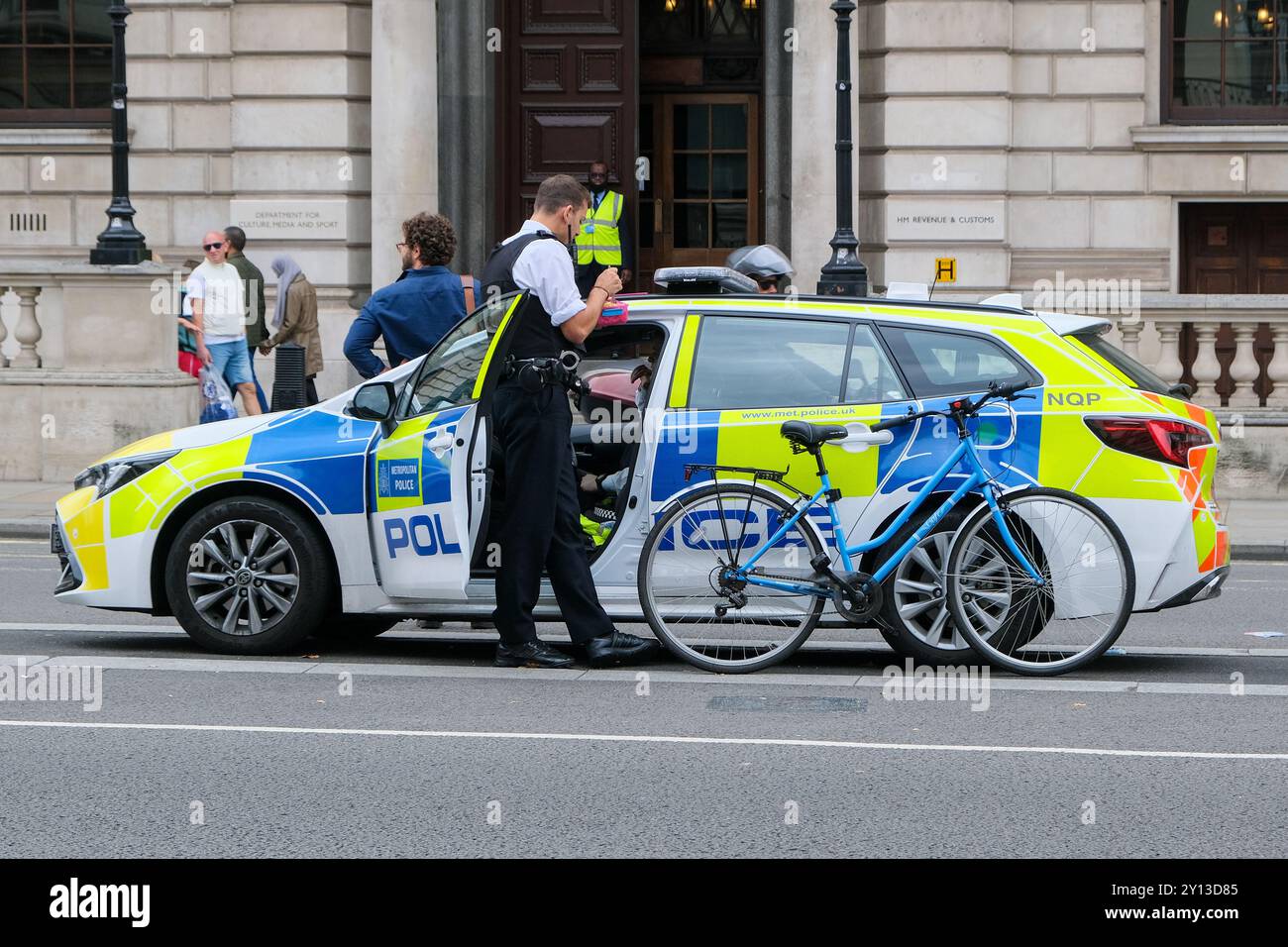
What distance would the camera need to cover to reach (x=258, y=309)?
17875mm

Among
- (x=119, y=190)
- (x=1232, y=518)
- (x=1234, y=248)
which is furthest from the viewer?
(x=1234, y=248)

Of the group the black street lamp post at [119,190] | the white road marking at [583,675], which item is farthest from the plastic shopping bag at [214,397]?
the white road marking at [583,675]

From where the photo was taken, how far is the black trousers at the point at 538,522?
8438mm

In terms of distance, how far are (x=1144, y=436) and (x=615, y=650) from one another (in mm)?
2409

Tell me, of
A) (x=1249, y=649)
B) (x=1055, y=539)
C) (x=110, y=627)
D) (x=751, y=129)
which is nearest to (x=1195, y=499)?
(x=1055, y=539)

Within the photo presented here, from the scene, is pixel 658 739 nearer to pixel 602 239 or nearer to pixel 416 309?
pixel 416 309

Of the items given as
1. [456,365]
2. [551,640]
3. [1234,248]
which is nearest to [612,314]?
[456,365]

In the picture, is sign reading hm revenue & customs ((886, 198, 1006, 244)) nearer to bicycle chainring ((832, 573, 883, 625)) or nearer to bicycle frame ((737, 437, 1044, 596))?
bicycle frame ((737, 437, 1044, 596))

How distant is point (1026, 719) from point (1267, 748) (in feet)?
2.94

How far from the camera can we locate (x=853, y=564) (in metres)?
8.45

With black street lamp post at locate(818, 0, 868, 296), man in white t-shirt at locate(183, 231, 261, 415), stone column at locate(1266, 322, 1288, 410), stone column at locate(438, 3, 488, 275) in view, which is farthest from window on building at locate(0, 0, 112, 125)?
stone column at locate(1266, 322, 1288, 410)

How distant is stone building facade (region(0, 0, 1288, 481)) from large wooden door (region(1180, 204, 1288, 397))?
1.0 inches

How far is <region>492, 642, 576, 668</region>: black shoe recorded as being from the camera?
28.4ft

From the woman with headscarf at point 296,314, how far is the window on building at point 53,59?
193 inches
